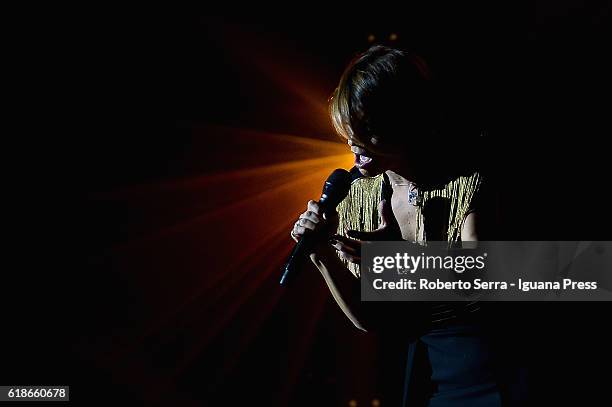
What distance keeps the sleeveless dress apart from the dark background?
540 millimetres

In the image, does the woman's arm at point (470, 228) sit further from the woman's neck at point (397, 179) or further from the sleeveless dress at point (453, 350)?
the woman's neck at point (397, 179)

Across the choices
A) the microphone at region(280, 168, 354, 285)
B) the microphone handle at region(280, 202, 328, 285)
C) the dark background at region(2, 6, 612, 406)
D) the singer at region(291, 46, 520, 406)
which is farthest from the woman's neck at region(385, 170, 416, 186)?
the dark background at region(2, 6, 612, 406)

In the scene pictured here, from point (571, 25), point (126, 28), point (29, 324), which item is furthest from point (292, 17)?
point (29, 324)

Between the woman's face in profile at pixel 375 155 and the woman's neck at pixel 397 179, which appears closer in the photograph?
the woman's face in profile at pixel 375 155

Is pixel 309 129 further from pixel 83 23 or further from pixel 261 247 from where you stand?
pixel 83 23

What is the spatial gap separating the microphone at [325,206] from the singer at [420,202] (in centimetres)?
2

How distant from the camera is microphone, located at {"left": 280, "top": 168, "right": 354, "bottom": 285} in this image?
943 mm

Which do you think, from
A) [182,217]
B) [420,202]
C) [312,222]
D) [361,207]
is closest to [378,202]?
[361,207]

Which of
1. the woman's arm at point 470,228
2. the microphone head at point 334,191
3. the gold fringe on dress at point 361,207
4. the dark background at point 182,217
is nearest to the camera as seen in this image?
the woman's arm at point 470,228

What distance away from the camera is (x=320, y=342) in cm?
183

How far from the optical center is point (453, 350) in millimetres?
942

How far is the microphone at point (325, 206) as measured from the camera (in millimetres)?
943

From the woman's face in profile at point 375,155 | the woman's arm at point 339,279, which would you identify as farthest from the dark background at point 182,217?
the woman's face in profile at point 375,155

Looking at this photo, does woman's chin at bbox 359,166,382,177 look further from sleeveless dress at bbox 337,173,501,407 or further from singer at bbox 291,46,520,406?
sleeveless dress at bbox 337,173,501,407
